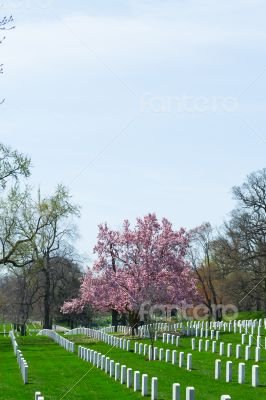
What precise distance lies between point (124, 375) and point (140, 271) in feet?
92.3

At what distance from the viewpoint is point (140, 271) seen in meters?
51.6

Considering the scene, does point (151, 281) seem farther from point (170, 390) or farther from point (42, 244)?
point (170, 390)

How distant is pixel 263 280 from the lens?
212ft

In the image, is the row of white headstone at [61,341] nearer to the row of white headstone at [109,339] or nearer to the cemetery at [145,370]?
the cemetery at [145,370]

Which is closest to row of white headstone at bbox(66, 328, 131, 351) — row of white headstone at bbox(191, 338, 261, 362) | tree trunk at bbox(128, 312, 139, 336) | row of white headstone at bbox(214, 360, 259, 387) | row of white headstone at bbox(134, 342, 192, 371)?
row of white headstone at bbox(134, 342, 192, 371)

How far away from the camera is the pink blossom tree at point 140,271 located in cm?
5119

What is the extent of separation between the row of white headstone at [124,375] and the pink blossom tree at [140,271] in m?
18.2

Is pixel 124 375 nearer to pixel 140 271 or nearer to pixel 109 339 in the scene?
pixel 109 339

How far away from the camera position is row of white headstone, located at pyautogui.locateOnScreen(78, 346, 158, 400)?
773 inches

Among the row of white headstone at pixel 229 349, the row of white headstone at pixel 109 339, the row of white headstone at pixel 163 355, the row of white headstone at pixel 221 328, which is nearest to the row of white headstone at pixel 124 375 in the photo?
the row of white headstone at pixel 163 355

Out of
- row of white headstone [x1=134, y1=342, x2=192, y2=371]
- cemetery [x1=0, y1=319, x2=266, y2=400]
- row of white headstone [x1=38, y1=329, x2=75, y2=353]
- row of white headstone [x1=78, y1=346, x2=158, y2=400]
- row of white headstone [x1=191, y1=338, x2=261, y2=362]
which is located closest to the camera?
row of white headstone [x1=78, y1=346, x2=158, y2=400]

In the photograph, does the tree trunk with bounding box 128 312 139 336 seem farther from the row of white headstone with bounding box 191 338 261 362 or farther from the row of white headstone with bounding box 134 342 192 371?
the row of white headstone with bounding box 134 342 192 371

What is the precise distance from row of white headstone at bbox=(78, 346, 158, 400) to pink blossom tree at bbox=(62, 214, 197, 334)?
18.2m

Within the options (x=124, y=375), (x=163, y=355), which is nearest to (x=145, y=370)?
(x=124, y=375)
